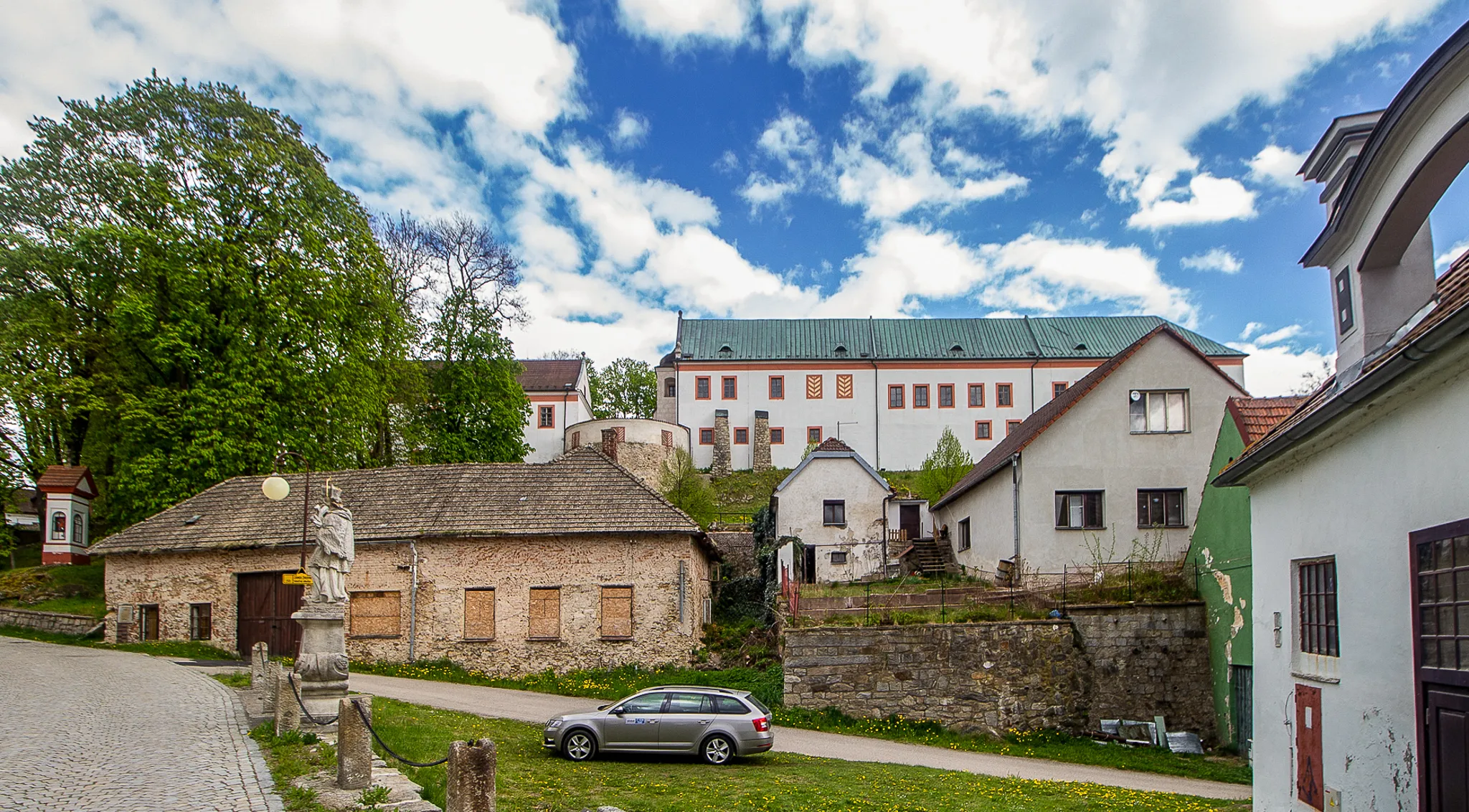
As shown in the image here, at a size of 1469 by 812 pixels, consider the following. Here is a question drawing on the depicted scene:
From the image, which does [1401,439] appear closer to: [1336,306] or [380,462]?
[1336,306]

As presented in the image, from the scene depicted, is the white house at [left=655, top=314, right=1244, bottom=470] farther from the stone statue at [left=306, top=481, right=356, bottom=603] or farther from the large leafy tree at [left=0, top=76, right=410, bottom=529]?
the stone statue at [left=306, top=481, right=356, bottom=603]

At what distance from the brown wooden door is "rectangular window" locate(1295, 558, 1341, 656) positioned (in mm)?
22955

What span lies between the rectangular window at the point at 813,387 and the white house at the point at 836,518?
31.9 m

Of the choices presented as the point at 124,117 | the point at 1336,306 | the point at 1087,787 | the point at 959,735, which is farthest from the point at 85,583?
the point at 1336,306

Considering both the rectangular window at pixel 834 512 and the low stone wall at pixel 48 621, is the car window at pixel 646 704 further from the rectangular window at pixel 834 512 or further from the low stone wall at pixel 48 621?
the low stone wall at pixel 48 621

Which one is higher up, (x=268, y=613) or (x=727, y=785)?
(x=268, y=613)

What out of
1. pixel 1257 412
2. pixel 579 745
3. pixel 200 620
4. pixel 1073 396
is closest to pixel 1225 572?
pixel 1257 412

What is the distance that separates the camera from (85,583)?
31.8 meters

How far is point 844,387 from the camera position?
6638 cm

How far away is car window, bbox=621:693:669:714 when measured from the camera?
641 inches

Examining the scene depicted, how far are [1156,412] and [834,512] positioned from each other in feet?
37.9

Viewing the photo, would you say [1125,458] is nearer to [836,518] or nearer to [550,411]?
[836,518]

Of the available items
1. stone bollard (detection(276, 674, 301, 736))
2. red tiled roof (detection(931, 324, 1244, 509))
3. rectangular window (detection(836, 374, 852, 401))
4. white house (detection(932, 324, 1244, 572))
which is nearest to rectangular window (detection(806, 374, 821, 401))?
rectangular window (detection(836, 374, 852, 401))

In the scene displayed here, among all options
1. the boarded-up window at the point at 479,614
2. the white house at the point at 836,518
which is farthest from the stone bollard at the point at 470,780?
the white house at the point at 836,518
